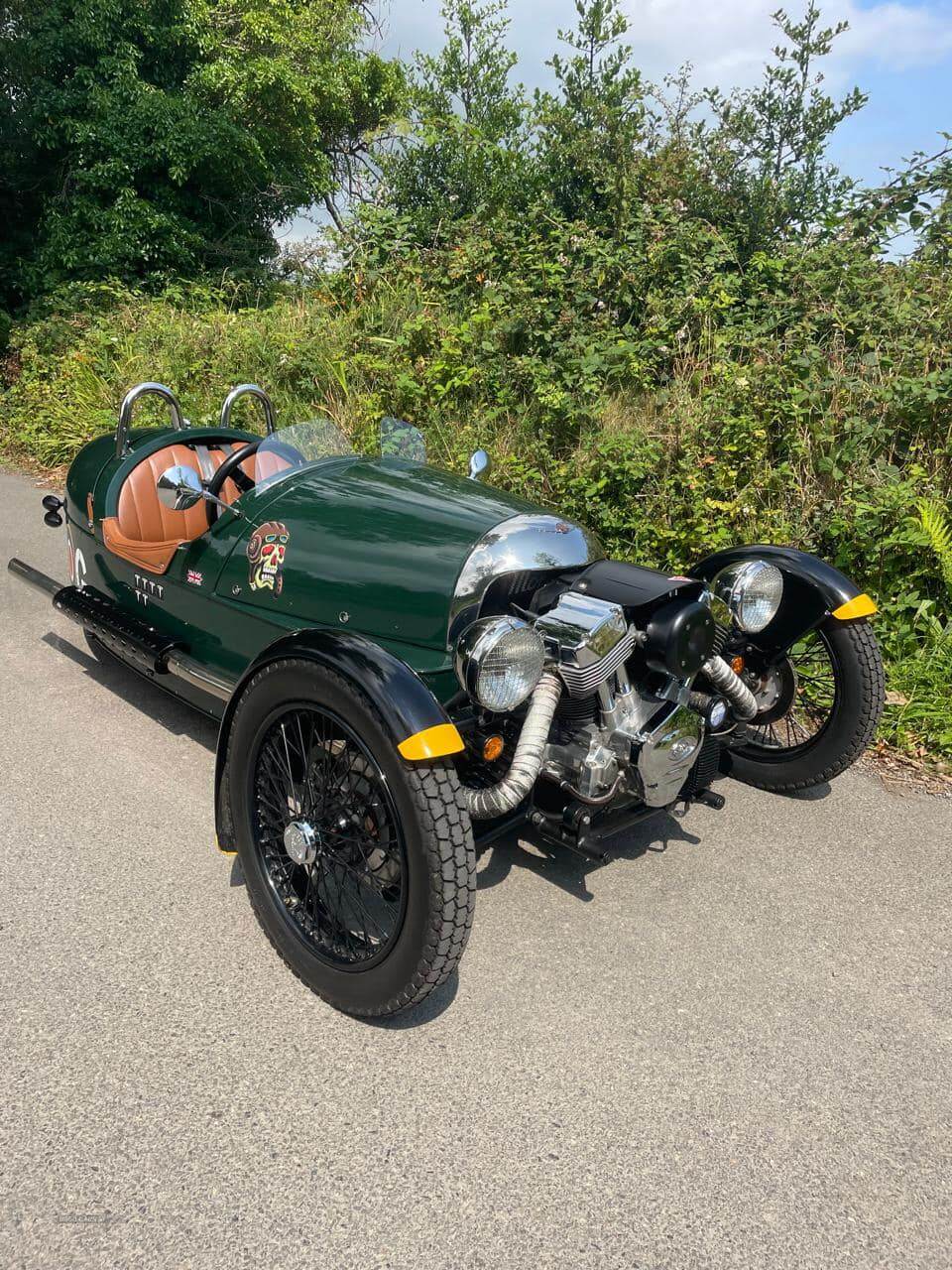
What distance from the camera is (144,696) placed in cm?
438

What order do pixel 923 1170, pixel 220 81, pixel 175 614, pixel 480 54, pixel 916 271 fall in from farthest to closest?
pixel 220 81
pixel 480 54
pixel 916 271
pixel 175 614
pixel 923 1170

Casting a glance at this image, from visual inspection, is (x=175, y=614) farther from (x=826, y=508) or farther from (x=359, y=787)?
(x=826, y=508)

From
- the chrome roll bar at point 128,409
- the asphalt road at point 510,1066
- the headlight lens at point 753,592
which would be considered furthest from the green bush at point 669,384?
the chrome roll bar at point 128,409

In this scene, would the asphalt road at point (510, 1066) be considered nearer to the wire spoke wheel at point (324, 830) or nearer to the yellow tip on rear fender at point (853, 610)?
the wire spoke wheel at point (324, 830)

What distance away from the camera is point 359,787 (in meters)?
2.57

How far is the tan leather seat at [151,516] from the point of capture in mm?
4004

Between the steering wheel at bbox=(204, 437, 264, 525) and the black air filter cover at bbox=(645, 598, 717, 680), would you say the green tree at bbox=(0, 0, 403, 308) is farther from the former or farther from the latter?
the black air filter cover at bbox=(645, 598, 717, 680)

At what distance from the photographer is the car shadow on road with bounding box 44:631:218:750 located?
4.04 m

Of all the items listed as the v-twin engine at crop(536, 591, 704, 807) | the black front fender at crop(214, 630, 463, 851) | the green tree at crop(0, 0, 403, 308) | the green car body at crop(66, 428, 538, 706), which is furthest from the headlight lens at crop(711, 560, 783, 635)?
the green tree at crop(0, 0, 403, 308)

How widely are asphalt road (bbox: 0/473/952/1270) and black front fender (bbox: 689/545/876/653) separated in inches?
30.2

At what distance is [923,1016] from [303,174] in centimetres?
1521

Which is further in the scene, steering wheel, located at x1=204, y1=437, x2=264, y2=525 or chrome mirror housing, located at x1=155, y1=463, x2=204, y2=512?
steering wheel, located at x1=204, y1=437, x2=264, y2=525

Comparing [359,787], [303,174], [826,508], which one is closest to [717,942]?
[359,787]

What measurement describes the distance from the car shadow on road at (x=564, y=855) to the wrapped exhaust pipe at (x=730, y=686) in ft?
1.44
